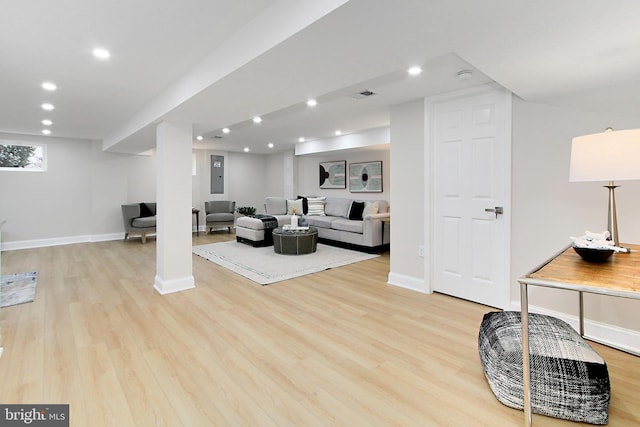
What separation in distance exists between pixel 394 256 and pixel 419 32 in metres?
2.67

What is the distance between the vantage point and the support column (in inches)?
138

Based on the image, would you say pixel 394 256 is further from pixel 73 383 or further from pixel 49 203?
pixel 49 203

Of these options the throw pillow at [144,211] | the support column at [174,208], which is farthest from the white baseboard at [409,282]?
the throw pillow at [144,211]

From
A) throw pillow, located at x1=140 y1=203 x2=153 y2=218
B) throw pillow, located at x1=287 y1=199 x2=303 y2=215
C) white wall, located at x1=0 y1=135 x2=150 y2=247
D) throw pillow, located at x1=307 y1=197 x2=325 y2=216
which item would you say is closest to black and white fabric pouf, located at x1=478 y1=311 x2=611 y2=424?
throw pillow, located at x1=307 y1=197 x2=325 y2=216

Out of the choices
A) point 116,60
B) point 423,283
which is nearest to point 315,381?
point 423,283

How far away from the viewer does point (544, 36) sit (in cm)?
150

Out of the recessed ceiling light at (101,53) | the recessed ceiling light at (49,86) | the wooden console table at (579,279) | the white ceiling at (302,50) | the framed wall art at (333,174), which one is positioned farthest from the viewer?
the framed wall art at (333,174)

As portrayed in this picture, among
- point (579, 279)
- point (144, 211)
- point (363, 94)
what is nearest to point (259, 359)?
point (579, 279)

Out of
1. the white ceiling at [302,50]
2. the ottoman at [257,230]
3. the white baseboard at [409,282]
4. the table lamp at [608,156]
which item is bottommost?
the white baseboard at [409,282]

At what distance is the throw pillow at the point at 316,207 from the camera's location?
23.3 ft

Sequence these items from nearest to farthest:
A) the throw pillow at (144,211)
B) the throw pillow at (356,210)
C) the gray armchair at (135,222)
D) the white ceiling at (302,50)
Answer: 1. the white ceiling at (302,50)
2. the throw pillow at (356,210)
3. the gray armchair at (135,222)
4. the throw pillow at (144,211)

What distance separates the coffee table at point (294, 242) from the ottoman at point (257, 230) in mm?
647

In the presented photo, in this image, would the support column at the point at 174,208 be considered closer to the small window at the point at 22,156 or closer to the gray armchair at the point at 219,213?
the gray armchair at the point at 219,213

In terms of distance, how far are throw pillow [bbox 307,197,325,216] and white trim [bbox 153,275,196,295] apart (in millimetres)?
3781
